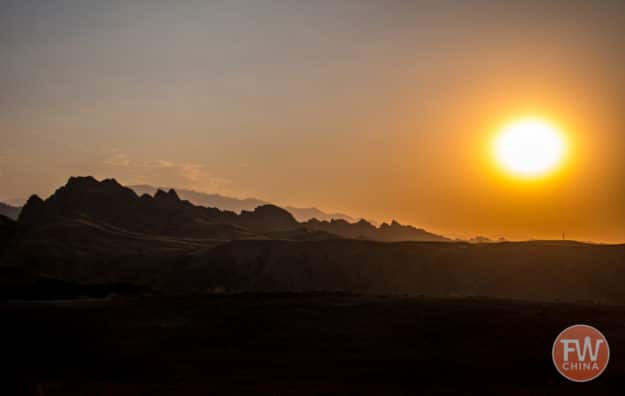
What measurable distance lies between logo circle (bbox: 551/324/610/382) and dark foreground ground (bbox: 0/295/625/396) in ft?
1.10

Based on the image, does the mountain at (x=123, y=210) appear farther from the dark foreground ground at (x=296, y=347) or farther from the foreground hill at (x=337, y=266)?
the dark foreground ground at (x=296, y=347)

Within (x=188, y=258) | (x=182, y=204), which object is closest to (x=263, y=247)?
(x=188, y=258)

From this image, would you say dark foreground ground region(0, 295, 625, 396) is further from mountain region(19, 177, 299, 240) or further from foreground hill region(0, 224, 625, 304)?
mountain region(19, 177, 299, 240)

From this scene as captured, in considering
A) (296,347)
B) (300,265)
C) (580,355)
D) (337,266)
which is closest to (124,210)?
(300,265)

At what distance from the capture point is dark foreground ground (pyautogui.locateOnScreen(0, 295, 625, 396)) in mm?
13562

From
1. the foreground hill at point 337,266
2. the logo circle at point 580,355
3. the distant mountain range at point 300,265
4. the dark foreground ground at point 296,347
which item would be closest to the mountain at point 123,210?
the distant mountain range at point 300,265

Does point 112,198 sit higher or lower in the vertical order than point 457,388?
higher

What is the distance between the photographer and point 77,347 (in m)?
18.6

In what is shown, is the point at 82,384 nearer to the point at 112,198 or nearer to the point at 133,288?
the point at 133,288

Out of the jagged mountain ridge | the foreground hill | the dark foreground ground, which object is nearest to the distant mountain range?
the foreground hill

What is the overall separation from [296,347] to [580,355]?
28.5ft

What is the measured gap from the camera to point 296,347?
18.0 m

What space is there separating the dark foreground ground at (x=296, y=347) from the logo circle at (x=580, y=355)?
33cm

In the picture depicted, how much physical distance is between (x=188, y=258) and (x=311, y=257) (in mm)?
18496
